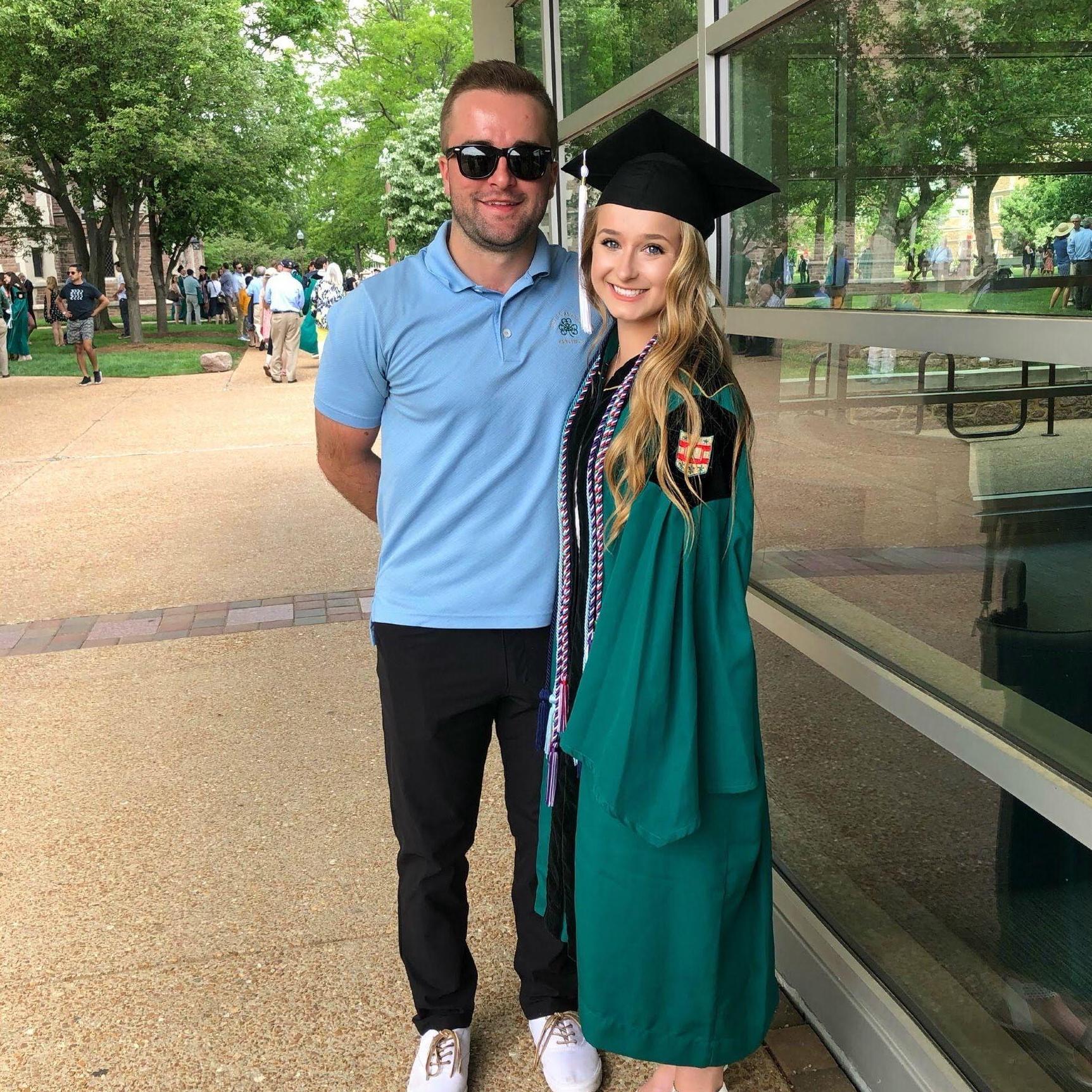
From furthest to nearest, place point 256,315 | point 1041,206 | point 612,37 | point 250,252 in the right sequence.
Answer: point 250,252, point 256,315, point 612,37, point 1041,206

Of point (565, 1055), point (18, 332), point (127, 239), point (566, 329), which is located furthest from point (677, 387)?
point (127, 239)

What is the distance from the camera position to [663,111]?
3590 mm

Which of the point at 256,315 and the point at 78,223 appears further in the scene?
the point at 78,223

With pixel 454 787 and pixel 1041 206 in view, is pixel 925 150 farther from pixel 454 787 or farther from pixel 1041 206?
pixel 454 787

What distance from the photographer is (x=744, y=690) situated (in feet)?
6.84

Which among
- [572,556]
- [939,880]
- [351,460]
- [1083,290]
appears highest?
[1083,290]

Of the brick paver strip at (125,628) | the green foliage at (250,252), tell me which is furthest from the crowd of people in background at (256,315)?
the green foliage at (250,252)

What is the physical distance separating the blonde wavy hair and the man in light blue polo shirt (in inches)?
14.2

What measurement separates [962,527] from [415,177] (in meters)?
38.2

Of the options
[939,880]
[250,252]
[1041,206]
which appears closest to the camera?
[1041,206]

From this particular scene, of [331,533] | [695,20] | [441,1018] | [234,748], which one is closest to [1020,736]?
[441,1018]

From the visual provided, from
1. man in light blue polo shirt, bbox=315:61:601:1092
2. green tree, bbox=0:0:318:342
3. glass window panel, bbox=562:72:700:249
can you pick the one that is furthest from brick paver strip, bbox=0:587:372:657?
green tree, bbox=0:0:318:342

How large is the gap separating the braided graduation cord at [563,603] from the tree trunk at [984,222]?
28.6 inches

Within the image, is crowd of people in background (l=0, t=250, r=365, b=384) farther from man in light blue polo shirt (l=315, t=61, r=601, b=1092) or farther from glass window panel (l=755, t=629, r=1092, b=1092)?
man in light blue polo shirt (l=315, t=61, r=601, b=1092)
